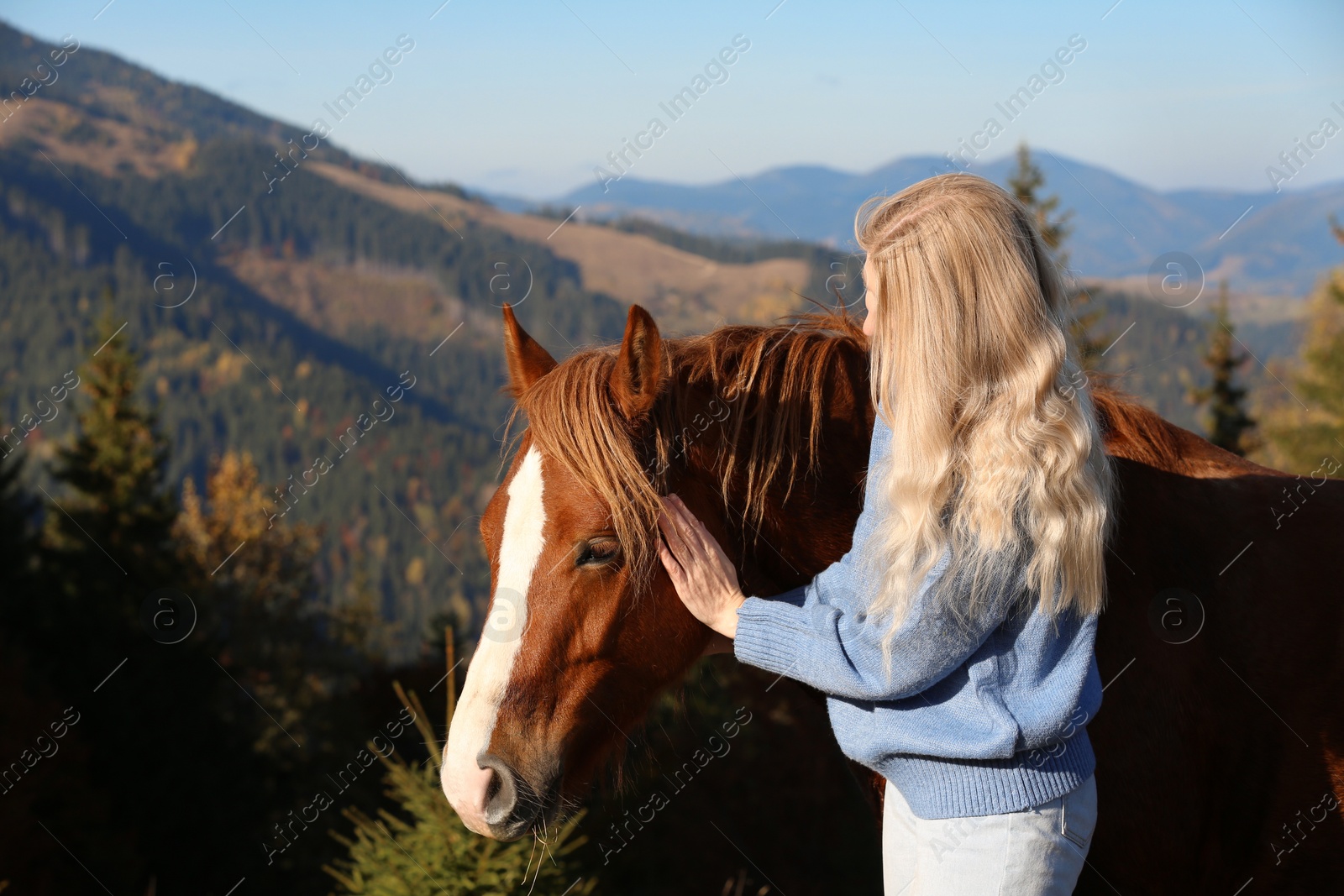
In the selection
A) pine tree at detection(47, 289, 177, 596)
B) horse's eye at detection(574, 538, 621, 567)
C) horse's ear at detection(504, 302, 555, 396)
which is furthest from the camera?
pine tree at detection(47, 289, 177, 596)

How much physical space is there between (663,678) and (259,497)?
43524 millimetres

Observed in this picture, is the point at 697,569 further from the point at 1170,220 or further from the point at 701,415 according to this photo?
the point at 1170,220

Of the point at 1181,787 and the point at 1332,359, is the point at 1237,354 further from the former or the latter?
the point at 1181,787

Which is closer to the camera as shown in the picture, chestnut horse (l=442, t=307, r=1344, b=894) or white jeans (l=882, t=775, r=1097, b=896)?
white jeans (l=882, t=775, r=1097, b=896)

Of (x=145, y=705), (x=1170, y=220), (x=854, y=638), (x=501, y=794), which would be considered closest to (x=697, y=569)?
(x=854, y=638)

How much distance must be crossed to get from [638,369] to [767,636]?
70cm

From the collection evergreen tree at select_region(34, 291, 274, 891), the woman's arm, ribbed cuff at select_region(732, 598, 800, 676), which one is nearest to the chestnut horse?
the woman's arm

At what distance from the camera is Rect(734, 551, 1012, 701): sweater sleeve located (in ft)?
5.51

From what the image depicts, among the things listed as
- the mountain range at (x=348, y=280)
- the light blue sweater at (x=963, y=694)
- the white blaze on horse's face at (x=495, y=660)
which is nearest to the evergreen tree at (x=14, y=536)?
Answer: the mountain range at (x=348, y=280)

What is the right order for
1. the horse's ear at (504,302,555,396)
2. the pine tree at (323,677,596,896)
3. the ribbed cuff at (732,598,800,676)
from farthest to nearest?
1. the pine tree at (323,677,596,896)
2. the horse's ear at (504,302,555,396)
3. the ribbed cuff at (732,598,800,676)

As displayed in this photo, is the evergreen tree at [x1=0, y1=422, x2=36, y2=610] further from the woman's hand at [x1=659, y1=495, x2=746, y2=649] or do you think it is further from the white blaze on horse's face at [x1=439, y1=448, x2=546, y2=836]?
the woman's hand at [x1=659, y1=495, x2=746, y2=649]

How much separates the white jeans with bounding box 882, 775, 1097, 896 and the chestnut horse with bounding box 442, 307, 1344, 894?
1.41 ft

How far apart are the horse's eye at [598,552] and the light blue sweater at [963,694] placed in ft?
1.60

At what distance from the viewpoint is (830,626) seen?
5.99 ft
